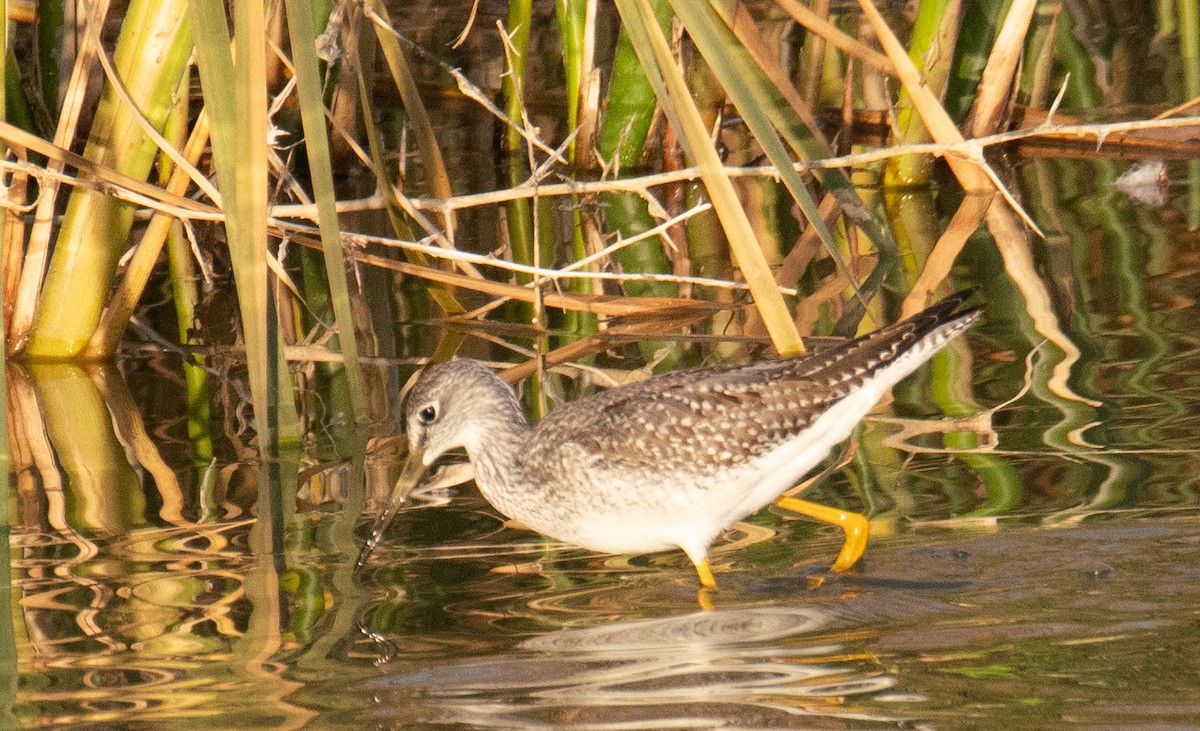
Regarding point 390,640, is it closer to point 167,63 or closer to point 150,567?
point 150,567

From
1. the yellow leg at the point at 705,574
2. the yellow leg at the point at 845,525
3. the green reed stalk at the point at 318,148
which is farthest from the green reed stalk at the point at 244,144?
the yellow leg at the point at 845,525

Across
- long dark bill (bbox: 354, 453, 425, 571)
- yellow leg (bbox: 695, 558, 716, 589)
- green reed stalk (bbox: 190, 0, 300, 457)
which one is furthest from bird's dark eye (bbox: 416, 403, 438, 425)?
yellow leg (bbox: 695, 558, 716, 589)

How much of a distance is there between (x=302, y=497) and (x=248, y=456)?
0.62m

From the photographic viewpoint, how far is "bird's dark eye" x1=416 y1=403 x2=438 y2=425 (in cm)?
609

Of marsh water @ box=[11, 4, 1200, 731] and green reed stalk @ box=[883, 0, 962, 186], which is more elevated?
green reed stalk @ box=[883, 0, 962, 186]

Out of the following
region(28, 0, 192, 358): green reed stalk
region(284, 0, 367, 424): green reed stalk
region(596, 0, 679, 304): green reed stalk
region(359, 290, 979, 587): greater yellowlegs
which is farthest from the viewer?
region(596, 0, 679, 304): green reed stalk

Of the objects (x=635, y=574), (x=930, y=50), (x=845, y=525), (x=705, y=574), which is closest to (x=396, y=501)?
(x=635, y=574)

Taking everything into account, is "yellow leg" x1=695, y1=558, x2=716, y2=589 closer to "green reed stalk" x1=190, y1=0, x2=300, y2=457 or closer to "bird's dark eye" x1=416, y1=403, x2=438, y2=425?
"bird's dark eye" x1=416, y1=403, x2=438, y2=425

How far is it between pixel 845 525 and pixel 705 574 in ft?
1.88

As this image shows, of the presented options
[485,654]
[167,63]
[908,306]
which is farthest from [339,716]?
[908,306]

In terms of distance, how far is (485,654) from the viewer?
16.1 feet

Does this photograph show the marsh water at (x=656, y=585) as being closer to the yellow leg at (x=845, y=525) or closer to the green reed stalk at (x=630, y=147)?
the yellow leg at (x=845, y=525)

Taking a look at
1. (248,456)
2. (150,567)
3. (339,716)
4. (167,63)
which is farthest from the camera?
(167,63)

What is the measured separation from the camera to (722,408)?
585 centimetres
